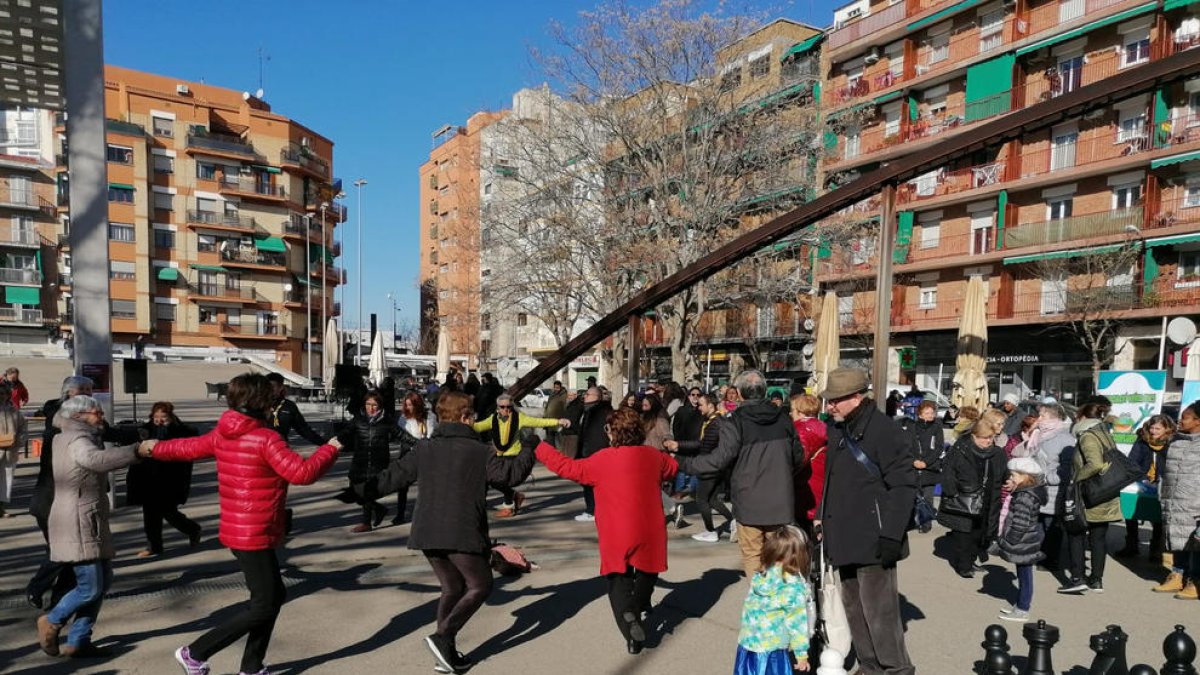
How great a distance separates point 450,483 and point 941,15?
32.2m

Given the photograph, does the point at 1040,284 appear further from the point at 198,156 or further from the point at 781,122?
the point at 198,156

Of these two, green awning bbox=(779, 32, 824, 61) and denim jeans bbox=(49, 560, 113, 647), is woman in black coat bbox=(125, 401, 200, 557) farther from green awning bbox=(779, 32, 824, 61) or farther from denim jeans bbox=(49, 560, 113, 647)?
green awning bbox=(779, 32, 824, 61)

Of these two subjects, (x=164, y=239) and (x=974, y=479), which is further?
(x=164, y=239)

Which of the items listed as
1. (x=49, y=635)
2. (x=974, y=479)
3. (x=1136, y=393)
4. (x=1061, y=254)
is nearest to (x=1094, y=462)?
(x=974, y=479)

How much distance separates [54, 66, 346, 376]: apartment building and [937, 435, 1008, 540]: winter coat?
44.9 metres

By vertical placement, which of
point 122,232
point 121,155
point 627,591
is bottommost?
point 627,591

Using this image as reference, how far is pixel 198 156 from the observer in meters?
48.8

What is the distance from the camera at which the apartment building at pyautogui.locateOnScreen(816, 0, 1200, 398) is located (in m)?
23.5

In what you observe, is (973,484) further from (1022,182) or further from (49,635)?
(1022,182)

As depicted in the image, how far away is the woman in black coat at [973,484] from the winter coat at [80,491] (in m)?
6.30

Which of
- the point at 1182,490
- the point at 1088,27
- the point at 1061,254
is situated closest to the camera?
the point at 1182,490

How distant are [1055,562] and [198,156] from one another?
2158 inches

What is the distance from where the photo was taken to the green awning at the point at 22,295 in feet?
142

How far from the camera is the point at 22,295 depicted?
43594 mm
